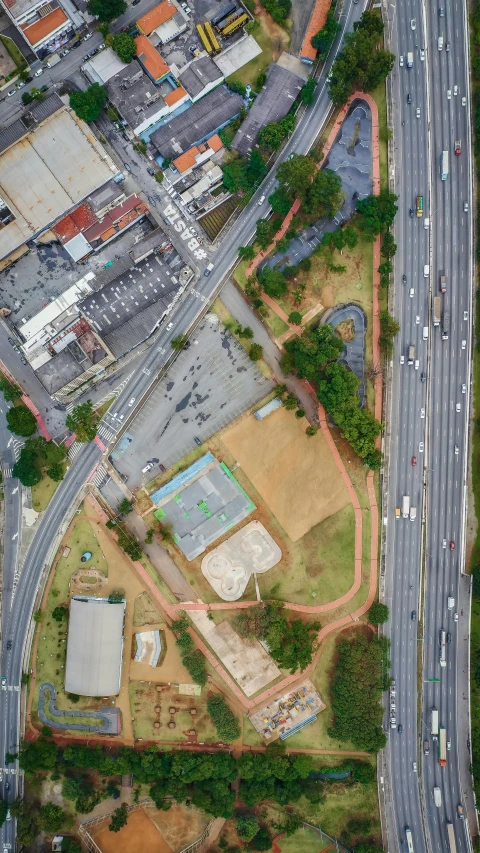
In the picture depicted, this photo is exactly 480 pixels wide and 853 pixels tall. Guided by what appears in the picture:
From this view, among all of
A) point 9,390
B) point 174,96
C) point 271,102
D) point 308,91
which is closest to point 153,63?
point 174,96

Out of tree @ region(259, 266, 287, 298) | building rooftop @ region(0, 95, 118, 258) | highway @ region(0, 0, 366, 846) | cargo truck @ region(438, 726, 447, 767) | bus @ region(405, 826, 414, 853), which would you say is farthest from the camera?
highway @ region(0, 0, 366, 846)

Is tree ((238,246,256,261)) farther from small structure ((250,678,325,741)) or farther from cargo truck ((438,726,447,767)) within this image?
cargo truck ((438,726,447,767))

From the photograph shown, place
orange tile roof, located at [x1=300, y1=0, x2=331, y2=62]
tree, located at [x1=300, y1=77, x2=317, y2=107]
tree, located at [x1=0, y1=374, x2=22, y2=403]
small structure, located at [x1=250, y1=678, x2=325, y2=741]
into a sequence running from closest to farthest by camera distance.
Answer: tree, located at [x1=300, y1=77, x2=317, y2=107], orange tile roof, located at [x1=300, y1=0, x2=331, y2=62], tree, located at [x1=0, y1=374, x2=22, y2=403], small structure, located at [x1=250, y1=678, x2=325, y2=741]

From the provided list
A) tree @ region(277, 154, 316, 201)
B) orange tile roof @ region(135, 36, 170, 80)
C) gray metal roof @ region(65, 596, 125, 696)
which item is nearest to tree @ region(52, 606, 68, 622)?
gray metal roof @ region(65, 596, 125, 696)

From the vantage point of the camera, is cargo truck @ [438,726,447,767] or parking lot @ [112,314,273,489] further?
parking lot @ [112,314,273,489]

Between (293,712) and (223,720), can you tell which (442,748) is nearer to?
(293,712)

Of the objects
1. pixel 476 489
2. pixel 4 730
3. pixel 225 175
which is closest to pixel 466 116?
pixel 225 175

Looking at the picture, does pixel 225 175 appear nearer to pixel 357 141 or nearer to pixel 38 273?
pixel 357 141

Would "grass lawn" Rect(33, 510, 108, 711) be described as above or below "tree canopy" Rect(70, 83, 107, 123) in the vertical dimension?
below
